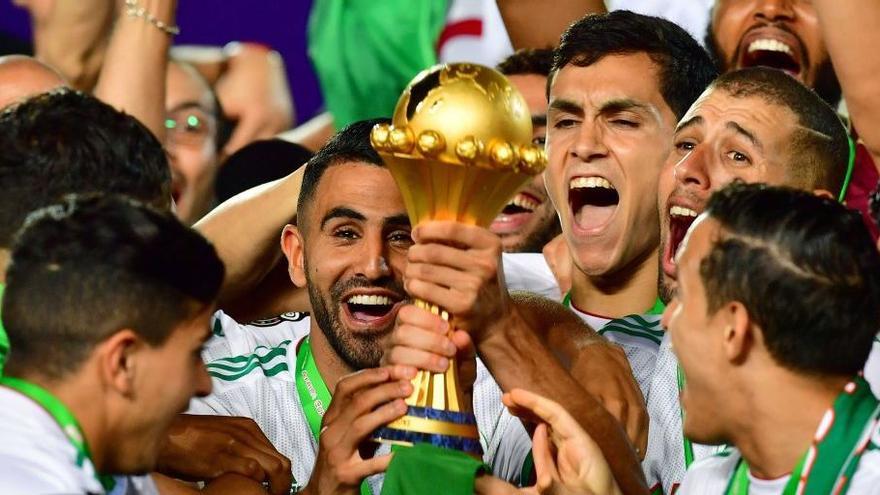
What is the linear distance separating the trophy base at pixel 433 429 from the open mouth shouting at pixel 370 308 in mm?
702

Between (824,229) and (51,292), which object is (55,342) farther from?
(824,229)

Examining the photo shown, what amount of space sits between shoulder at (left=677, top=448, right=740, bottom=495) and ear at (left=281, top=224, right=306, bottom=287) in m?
1.20

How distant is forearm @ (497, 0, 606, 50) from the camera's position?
4957mm

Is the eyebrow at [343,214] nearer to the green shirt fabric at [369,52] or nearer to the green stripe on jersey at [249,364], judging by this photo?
the green stripe on jersey at [249,364]

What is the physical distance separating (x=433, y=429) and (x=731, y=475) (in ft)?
1.76

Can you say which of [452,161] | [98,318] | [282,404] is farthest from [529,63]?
[98,318]

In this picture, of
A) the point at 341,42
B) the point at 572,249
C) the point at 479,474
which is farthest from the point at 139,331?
the point at 341,42

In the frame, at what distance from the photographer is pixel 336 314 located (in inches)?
144

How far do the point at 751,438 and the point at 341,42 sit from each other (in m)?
3.38

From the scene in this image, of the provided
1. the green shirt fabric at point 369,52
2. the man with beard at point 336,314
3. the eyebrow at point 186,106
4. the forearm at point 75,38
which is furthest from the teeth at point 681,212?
the eyebrow at point 186,106

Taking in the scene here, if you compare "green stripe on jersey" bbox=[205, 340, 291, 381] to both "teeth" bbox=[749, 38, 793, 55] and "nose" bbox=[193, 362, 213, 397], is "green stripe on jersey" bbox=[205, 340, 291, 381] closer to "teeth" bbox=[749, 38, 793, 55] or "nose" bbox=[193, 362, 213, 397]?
"nose" bbox=[193, 362, 213, 397]

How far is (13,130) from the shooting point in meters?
3.17

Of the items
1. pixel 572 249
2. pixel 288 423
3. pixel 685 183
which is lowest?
pixel 288 423

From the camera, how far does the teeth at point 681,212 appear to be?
3.53 meters
